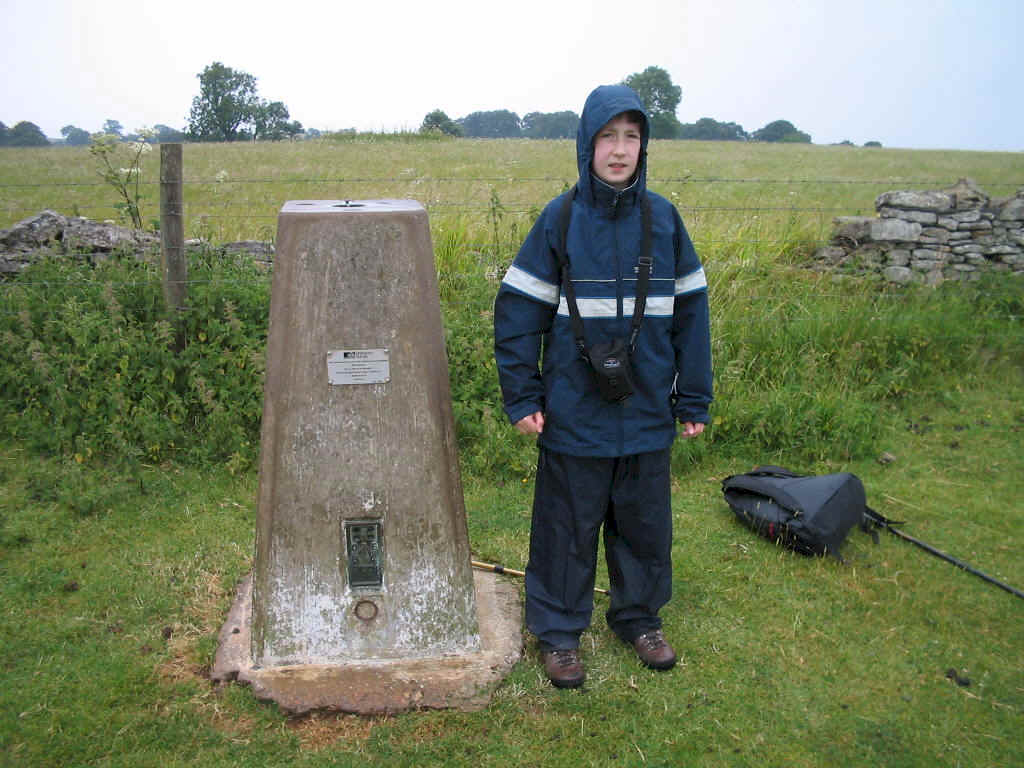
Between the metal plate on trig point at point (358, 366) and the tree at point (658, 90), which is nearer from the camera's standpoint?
the metal plate on trig point at point (358, 366)

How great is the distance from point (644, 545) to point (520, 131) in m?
48.3

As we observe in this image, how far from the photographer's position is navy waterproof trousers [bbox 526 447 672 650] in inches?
119

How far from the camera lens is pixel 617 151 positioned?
108 inches

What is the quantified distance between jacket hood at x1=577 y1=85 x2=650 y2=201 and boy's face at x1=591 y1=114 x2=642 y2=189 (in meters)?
0.03

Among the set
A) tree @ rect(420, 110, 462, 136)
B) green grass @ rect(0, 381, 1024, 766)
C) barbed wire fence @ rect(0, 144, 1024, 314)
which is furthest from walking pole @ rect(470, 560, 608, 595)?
tree @ rect(420, 110, 462, 136)

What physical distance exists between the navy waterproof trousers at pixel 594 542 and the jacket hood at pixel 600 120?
0.98m

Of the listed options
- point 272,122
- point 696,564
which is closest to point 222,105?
point 272,122

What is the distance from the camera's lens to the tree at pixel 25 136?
27227 mm

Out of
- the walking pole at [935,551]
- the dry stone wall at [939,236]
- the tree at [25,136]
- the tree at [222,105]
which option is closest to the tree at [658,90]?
the tree at [222,105]

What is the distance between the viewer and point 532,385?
293 cm

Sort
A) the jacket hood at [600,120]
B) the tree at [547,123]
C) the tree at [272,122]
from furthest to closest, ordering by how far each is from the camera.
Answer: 1. the tree at [547,123]
2. the tree at [272,122]
3. the jacket hood at [600,120]

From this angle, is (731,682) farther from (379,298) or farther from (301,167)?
(301,167)

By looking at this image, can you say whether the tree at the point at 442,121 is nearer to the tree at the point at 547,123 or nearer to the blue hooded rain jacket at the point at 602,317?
the tree at the point at 547,123

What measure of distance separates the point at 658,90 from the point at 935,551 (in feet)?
220
